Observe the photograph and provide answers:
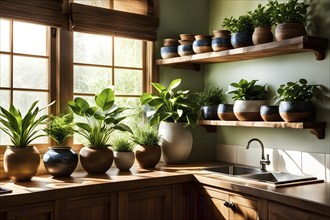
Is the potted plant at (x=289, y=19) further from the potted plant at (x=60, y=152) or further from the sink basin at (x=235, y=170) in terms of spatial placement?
the potted plant at (x=60, y=152)

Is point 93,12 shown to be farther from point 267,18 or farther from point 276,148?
point 276,148

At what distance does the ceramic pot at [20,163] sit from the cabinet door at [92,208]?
1.26 feet

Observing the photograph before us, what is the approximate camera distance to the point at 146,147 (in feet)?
10.1

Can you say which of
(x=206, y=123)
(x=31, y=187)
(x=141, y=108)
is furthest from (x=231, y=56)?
(x=31, y=187)

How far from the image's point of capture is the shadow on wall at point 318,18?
2.72m

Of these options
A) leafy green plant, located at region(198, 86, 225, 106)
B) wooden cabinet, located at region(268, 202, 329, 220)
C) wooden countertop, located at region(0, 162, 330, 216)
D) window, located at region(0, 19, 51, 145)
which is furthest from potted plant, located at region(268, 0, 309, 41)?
window, located at region(0, 19, 51, 145)

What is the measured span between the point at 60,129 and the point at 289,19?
70.1 inches

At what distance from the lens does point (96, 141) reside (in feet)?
9.37

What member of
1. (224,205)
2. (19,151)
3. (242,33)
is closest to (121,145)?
(19,151)

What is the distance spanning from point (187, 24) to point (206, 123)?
1.00m

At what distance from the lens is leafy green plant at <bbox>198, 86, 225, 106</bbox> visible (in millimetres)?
3430

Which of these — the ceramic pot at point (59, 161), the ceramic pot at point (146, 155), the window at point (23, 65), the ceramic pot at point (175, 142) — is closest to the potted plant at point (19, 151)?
the ceramic pot at point (59, 161)

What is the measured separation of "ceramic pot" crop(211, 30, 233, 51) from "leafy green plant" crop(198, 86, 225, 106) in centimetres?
47

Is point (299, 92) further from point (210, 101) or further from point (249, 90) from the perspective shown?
point (210, 101)
